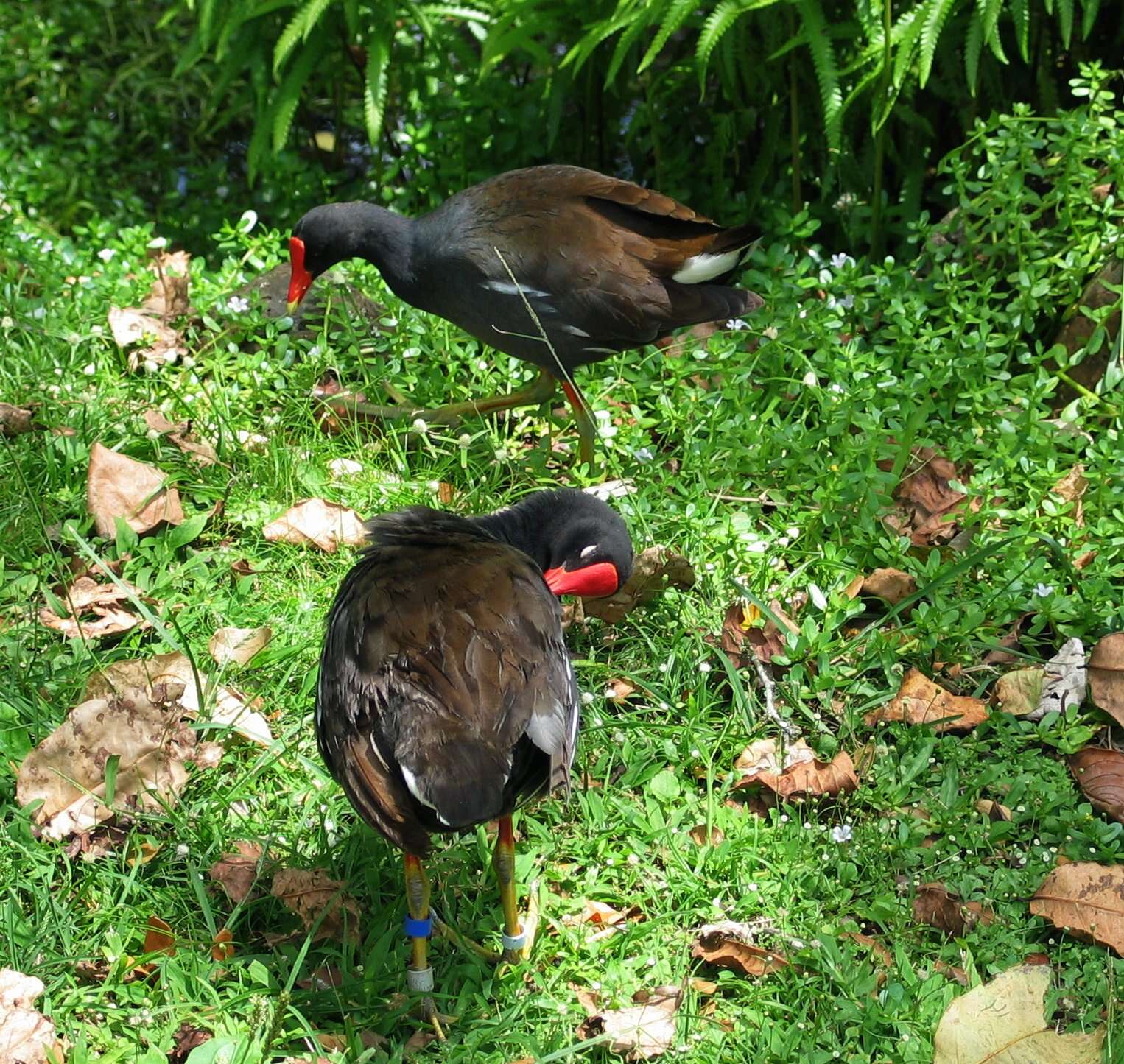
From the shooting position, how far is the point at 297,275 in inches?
210

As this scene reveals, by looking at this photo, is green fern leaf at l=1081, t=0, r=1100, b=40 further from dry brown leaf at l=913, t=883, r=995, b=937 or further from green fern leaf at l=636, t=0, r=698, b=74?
dry brown leaf at l=913, t=883, r=995, b=937

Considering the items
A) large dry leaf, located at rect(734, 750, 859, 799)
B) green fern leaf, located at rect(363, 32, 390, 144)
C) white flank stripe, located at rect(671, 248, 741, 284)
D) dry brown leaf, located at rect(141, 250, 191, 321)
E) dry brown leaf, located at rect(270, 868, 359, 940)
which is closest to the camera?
dry brown leaf, located at rect(270, 868, 359, 940)

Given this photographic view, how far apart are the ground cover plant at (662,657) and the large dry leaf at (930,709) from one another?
1 centimetres

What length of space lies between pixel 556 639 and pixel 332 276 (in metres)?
2.92

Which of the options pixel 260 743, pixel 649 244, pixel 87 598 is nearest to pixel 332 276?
pixel 649 244

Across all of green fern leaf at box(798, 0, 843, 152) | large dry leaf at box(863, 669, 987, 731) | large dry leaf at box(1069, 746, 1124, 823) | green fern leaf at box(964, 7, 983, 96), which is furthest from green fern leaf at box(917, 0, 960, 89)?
large dry leaf at box(1069, 746, 1124, 823)

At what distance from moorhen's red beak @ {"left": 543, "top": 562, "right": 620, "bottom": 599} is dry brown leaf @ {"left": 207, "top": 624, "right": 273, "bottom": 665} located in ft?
2.84

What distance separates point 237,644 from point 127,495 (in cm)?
76

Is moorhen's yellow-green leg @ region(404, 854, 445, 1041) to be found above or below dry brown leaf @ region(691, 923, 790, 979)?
above

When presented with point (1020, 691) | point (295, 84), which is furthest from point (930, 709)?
point (295, 84)

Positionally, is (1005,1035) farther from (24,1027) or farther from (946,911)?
(24,1027)

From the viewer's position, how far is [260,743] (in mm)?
3699

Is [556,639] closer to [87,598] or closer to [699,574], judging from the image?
[699,574]

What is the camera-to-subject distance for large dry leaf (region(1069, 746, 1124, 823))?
11.6ft
